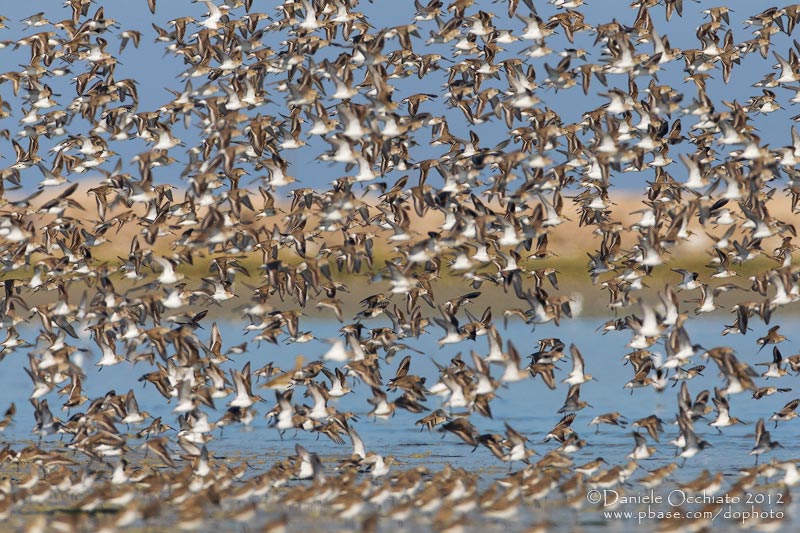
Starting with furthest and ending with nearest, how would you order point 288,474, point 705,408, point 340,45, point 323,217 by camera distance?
point 340,45
point 323,217
point 705,408
point 288,474

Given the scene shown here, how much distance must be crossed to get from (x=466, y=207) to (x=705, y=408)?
5931mm

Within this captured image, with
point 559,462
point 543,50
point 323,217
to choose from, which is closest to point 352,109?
point 323,217

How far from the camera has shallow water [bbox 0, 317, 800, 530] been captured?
26.5 m

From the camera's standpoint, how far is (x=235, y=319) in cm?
5422

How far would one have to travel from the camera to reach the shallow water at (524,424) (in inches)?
1042

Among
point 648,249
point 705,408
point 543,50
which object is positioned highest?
point 543,50

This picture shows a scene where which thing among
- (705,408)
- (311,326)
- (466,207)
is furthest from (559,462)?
(311,326)

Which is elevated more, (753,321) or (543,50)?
(543,50)

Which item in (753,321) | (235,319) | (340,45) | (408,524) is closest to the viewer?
(408,524)

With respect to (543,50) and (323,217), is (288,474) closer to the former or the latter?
(323,217)

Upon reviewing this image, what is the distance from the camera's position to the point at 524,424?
33.0 m

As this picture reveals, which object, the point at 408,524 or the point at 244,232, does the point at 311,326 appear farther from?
the point at 408,524

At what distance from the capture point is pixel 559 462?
24.5 m

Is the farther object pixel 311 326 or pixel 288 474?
pixel 311 326
